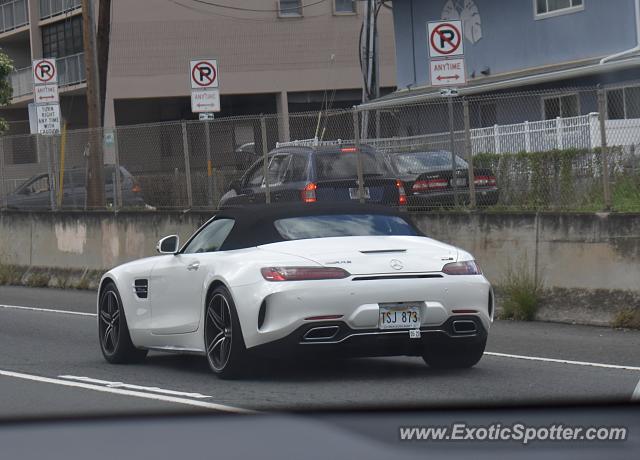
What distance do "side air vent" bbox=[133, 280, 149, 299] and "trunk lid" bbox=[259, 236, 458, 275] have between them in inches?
63.9

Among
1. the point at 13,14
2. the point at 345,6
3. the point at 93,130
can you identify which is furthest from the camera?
the point at 13,14

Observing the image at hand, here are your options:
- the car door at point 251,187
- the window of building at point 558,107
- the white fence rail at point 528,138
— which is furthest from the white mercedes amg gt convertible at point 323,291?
the window of building at point 558,107

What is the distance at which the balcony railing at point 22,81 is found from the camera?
2089 inches

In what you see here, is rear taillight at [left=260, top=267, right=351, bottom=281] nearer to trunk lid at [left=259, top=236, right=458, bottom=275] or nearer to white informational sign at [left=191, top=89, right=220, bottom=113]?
trunk lid at [left=259, top=236, right=458, bottom=275]

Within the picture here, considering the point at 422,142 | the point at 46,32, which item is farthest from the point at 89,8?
the point at 46,32

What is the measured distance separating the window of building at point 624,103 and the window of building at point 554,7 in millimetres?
14061

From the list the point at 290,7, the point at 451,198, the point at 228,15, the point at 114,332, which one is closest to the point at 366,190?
the point at 451,198

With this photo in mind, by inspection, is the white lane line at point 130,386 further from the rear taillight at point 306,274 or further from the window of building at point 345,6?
the window of building at point 345,6

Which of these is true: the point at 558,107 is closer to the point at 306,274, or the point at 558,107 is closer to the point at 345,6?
the point at 306,274

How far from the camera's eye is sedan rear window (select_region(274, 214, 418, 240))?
9.97m

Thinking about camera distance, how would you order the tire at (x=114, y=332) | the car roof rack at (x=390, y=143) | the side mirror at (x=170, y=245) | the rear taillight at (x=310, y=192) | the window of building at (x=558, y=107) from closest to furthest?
the side mirror at (x=170, y=245) < the tire at (x=114, y=332) < the car roof rack at (x=390, y=143) < the rear taillight at (x=310, y=192) < the window of building at (x=558, y=107)

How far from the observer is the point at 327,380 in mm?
9641

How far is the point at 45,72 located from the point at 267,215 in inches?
565

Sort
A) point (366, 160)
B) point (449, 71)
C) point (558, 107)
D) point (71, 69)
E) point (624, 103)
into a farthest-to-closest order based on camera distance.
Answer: point (71, 69) → point (558, 107) → point (366, 160) → point (449, 71) → point (624, 103)
